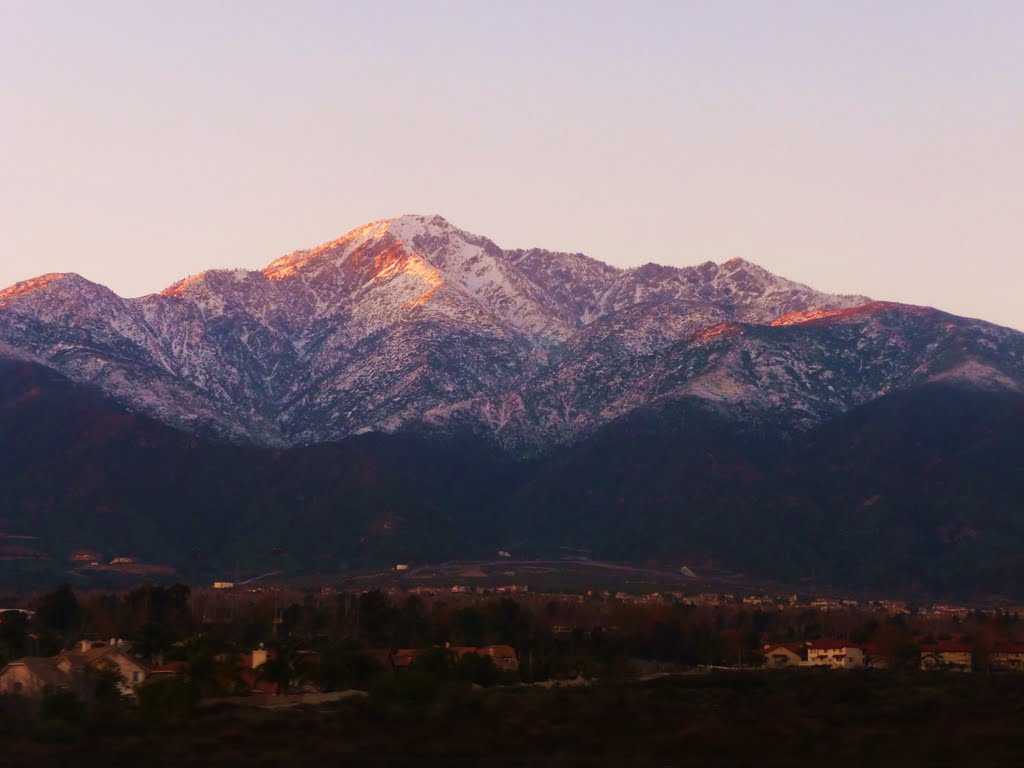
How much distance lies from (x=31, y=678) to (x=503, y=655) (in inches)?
1903

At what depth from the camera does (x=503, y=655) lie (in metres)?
136

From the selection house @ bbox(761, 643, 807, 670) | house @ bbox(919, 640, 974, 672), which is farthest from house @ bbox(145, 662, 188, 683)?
house @ bbox(761, 643, 807, 670)

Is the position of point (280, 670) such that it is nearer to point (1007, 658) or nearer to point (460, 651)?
point (460, 651)

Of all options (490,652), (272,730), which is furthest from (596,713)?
(490,652)

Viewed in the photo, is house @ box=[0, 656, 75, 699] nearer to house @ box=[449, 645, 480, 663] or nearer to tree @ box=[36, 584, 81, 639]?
house @ box=[449, 645, 480, 663]

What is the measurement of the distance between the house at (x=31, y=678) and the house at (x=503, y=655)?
36.7 metres

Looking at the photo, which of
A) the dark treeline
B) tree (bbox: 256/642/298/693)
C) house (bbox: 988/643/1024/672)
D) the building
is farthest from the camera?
the dark treeline

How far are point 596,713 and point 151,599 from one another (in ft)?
398

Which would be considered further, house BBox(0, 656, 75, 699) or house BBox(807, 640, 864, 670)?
house BBox(807, 640, 864, 670)

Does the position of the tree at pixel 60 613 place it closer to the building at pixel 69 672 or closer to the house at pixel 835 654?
the building at pixel 69 672

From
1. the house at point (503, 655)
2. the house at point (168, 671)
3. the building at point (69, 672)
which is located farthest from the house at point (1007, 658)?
the building at point (69, 672)

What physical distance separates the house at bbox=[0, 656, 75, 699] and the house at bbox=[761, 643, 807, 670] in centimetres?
7415

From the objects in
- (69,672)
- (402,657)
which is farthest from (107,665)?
(402,657)

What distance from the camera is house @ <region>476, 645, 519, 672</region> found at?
423ft
